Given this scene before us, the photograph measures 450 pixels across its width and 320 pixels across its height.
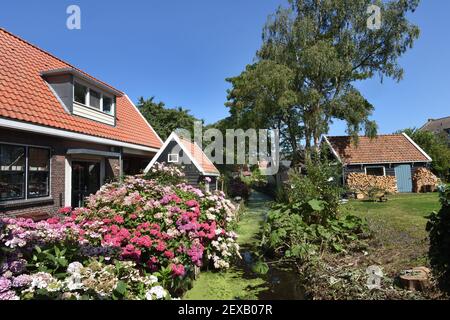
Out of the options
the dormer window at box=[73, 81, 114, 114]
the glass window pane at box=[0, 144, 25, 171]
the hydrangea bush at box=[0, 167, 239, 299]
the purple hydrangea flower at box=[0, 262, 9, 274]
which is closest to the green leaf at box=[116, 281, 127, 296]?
the hydrangea bush at box=[0, 167, 239, 299]

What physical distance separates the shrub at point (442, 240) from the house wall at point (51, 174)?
29.7 feet

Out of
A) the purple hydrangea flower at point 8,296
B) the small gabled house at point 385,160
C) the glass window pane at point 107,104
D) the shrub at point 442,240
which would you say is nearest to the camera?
the purple hydrangea flower at point 8,296

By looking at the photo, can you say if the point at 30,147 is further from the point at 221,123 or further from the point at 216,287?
the point at 221,123

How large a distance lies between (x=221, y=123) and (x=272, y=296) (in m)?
21.3

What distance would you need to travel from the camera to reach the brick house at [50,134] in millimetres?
7879

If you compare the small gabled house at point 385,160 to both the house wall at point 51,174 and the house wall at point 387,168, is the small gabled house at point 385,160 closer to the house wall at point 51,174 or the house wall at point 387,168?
the house wall at point 387,168

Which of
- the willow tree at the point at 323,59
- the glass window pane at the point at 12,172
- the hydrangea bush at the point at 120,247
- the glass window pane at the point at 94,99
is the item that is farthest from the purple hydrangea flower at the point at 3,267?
the willow tree at the point at 323,59

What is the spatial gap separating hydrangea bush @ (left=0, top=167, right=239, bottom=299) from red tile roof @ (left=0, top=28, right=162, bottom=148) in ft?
11.5

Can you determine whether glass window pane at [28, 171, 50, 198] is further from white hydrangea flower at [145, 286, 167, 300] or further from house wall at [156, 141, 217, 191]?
white hydrangea flower at [145, 286, 167, 300]

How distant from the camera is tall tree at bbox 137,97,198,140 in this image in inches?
1025
